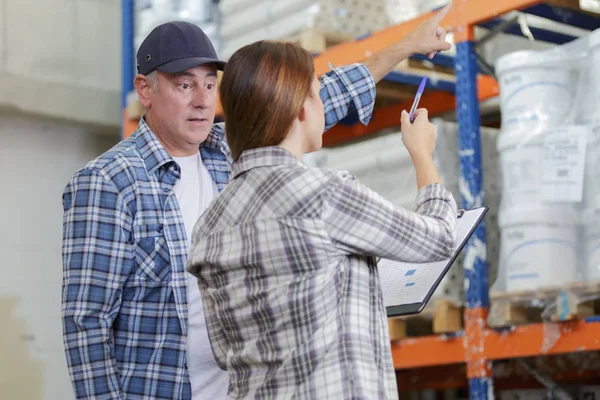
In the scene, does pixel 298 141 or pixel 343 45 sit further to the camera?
pixel 343 45

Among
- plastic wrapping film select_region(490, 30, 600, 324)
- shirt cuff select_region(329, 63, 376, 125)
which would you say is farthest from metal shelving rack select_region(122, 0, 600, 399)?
shirt cuff select_region(329, 63, 376, 125)

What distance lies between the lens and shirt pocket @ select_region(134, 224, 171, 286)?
102 inches

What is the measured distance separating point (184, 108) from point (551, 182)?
1.85 meters

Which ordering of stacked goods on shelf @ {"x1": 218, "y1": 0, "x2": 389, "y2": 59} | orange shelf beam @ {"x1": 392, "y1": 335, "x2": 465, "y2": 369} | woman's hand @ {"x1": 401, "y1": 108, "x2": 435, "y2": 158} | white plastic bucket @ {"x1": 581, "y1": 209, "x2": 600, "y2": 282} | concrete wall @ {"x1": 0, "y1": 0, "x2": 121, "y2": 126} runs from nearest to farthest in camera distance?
woman's hand @ {"x1": 401, "y1": 108, "x2": 435, "y2": 158}
white plastic bucket @ {"x1": 581, "y1": 209, "x2": 600, "y2": 282}
orange shelf beam @ {"x1": 392, "y1": 335, "x2": 465, "y2": 369}
stacked goods on shelf @ {"x1": 218, "y1": 0, "x2": 389, "y2": 59}
concrete wall @ {"x1": 0, "y1": 0, "x2": 121, "y2": 126}

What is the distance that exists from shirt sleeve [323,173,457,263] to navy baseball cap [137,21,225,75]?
873 mm

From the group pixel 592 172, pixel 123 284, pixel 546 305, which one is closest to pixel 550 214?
A: pixel 592 172

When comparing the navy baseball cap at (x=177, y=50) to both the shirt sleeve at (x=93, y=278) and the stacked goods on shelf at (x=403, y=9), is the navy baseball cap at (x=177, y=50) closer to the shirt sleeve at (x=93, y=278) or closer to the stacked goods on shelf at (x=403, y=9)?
the shirt sleeve at (x=93, y=278)

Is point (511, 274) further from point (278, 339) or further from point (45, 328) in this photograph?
point (45, 328)

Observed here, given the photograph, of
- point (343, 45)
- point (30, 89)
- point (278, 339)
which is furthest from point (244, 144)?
point (30, 89)

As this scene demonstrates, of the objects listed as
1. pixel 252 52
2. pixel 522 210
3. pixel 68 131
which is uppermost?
pixel 68 131

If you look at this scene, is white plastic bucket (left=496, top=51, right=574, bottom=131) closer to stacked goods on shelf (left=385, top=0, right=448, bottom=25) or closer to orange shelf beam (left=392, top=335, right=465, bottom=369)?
orange shelf beam (left=392, top=335, right=465, bottom=369)

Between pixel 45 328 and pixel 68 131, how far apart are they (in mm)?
1516

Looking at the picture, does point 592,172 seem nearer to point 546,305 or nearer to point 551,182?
point 551,182

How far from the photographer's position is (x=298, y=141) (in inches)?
82.9
